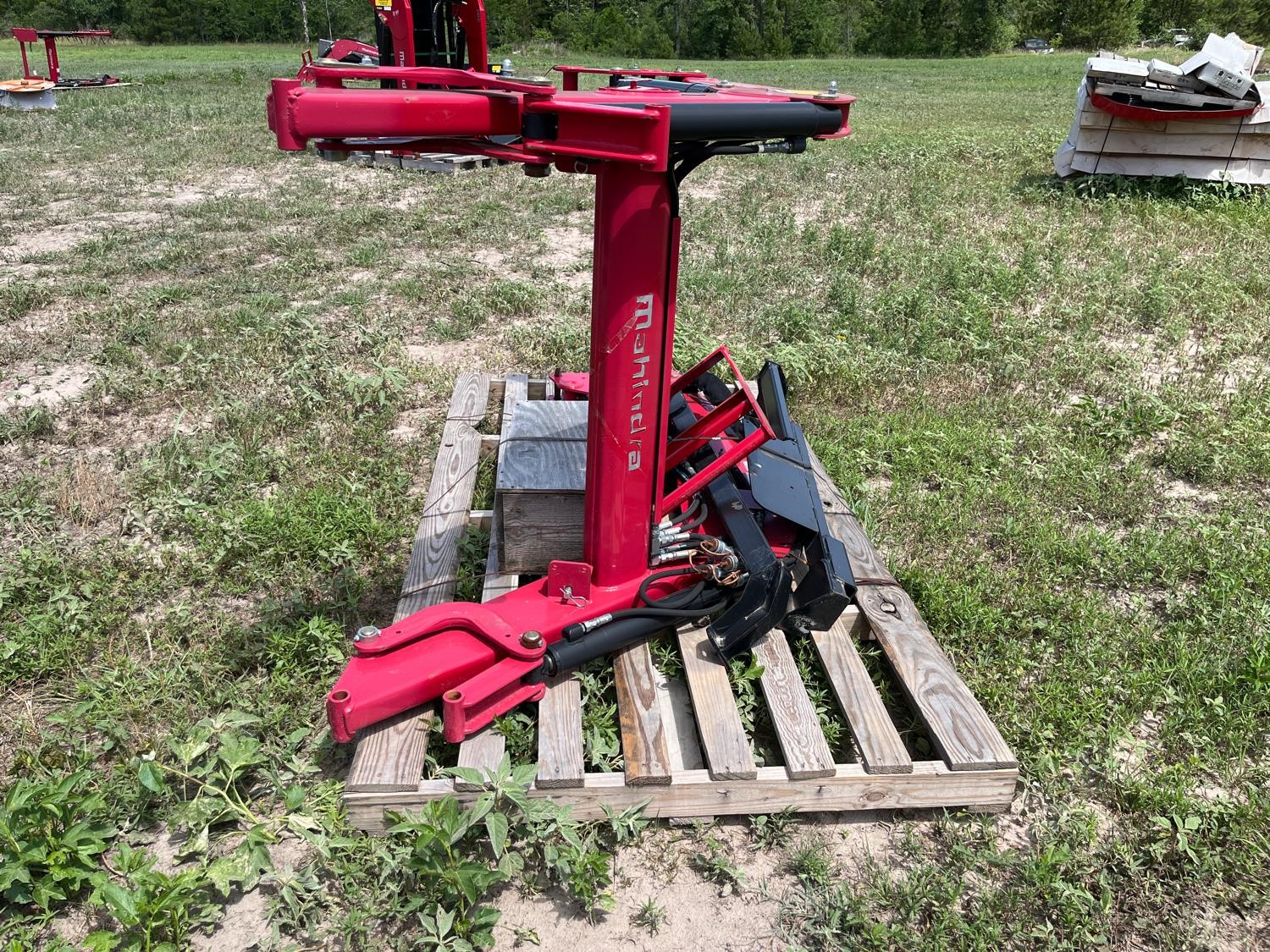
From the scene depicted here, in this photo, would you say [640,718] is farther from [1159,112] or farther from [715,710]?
[1159,112]

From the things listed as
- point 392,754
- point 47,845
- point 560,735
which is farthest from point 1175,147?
point 47,845

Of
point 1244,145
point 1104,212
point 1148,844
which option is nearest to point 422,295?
point 1148,844

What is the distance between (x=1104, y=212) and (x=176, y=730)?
9532 mm

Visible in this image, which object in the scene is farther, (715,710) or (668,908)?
(715,710)

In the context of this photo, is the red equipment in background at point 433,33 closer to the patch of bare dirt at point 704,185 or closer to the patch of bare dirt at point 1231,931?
the patch of bare dirt at point 704,185

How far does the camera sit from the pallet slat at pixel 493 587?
2568 millimetres

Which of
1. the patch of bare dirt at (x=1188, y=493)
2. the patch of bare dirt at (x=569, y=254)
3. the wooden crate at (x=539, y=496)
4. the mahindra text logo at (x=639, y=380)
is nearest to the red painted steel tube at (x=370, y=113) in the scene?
the mahindra text logo at (x=639, y=380)

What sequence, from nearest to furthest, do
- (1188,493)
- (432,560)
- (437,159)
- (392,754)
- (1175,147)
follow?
1. (392,754)
2. (432,560)
3. (1188,493)
4. (437,159)
5. (1175,147)

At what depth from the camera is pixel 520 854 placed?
2.48m

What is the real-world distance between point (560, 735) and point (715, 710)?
19.4 inches

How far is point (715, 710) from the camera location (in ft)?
9.11

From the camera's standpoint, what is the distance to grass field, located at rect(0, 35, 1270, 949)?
2.38m

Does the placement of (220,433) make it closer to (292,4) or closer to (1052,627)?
(1052,627)

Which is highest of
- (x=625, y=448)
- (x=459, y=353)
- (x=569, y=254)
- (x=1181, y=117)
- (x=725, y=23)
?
(x=725, y=23)
